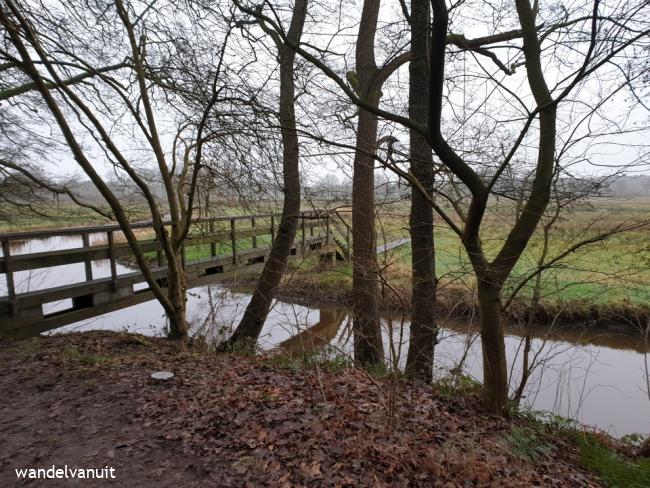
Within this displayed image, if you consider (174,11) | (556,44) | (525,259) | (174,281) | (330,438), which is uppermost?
(174,11)

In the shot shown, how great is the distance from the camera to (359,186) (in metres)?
4.68

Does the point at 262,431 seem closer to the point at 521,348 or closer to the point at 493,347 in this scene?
the point at 493,347

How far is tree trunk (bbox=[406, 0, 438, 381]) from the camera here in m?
4.12

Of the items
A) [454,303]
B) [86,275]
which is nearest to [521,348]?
[454,303]

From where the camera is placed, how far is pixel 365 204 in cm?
438

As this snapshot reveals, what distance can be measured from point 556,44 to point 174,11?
499 centimetres

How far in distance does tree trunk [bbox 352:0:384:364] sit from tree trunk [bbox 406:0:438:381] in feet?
1.57

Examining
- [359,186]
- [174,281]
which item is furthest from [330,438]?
[174,281]

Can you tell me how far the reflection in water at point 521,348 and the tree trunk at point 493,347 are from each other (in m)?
0.24

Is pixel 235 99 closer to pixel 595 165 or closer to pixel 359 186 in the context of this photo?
pixel 359 186

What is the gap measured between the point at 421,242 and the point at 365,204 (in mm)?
898

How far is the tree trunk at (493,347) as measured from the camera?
11.6ft

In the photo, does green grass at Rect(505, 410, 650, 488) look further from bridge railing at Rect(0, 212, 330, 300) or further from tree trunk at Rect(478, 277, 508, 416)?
bridge railing at Rect(0, 212, 330, 300)

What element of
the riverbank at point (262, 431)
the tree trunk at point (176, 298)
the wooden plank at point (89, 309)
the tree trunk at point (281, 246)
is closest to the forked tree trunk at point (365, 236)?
the wooden plank at point (89, 309)
